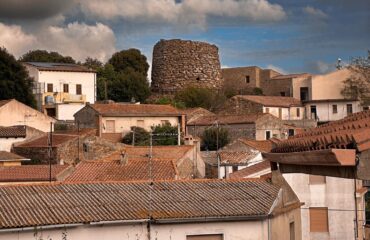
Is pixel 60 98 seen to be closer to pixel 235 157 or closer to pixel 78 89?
pixel 78 89

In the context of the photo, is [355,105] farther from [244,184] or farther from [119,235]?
[119,235]

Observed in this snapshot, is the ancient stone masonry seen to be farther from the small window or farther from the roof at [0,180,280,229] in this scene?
the roof at [0,180,280,229]

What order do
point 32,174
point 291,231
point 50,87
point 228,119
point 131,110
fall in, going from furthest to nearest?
point 50,87
point 228,119
point 131,110
point 32,174
point 291,231

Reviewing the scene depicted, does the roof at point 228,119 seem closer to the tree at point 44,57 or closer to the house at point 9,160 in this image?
the house at point 9,160

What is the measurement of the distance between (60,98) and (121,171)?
2879 centimetres

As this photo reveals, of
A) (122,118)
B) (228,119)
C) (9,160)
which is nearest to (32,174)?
(9,160)

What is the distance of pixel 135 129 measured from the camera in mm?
41406

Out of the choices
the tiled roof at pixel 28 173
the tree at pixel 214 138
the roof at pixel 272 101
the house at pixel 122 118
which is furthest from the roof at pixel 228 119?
the tiled roof at pixel 28 173

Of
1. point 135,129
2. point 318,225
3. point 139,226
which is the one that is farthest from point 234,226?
point 135,129

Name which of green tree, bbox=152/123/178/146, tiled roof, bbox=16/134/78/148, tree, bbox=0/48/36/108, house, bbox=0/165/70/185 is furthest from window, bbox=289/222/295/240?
tree, bbox=0/48/36/108

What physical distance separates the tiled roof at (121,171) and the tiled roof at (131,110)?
16606 millimetres

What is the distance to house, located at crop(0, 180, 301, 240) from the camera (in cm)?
1249

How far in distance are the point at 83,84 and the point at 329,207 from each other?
3301 centimetres

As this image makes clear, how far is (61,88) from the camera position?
52156 mm
